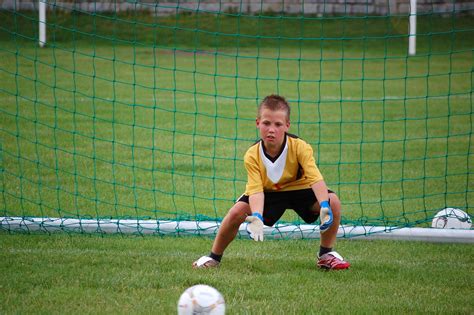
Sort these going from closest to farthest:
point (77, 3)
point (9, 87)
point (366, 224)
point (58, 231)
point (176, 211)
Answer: point (58, 231) → point (366, 224) → point (176, 211) → point (9, 87) → point (77, 3)

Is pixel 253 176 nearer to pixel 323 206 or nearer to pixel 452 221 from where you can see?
pixel 323 206

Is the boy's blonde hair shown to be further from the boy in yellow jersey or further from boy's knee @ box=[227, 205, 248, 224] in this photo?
boy's knee @ box=[227, 205, 248, 224]

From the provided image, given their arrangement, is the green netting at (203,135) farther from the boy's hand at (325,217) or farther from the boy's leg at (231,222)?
the boy's hand at (325,217)

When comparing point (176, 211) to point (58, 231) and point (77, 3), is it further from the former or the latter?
point (77, 3)

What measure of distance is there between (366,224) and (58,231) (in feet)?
8.10

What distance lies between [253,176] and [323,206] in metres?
0.52

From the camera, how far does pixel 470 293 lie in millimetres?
4676

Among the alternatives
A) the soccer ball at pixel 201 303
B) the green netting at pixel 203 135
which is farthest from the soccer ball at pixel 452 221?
the soccer ball at pixel 201 303

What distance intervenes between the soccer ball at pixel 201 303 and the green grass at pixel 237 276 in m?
0.39

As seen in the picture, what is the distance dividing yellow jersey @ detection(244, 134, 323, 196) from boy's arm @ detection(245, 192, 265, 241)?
0.30ft

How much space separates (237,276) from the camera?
4.93 metres

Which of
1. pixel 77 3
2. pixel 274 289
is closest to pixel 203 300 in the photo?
pixel 274 289

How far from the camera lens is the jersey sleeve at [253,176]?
495 cm

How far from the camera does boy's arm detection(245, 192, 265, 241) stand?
4.57 meters
